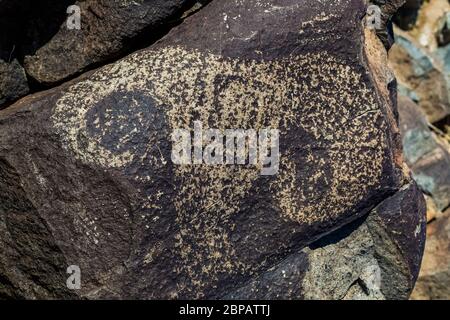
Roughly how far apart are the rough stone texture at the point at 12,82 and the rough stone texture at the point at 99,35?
53mm

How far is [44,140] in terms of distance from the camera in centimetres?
271

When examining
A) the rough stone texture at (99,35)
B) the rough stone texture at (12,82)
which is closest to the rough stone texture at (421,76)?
the rough stone texture at (99,35)

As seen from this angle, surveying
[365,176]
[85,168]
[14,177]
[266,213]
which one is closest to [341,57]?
[365,176]

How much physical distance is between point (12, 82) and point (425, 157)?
281 cm

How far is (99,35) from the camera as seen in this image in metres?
2.83

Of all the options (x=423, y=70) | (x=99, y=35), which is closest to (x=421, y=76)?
(x=423, y=70)

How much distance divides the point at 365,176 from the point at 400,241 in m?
0.48

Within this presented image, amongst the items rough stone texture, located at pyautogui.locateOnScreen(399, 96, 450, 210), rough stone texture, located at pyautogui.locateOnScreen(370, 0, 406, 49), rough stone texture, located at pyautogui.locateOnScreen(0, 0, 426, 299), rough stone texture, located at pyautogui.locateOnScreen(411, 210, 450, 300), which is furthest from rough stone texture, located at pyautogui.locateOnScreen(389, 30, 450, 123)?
rough stone texture, located at pyautogui.locateOnScreen(0, 0, 426, 299)

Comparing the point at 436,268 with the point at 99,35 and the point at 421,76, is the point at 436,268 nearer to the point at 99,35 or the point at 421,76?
the point at 421,76

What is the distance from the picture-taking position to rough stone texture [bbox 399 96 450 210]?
446 centimetres

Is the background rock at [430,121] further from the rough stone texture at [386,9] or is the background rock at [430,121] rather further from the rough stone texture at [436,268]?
the rough stone texture at [386,9]

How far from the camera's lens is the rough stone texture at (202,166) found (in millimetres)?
2676

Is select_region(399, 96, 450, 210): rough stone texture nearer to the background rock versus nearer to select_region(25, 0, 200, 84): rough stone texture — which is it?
the background rock

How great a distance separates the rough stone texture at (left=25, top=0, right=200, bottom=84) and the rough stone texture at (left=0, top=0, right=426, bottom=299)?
75 mm
